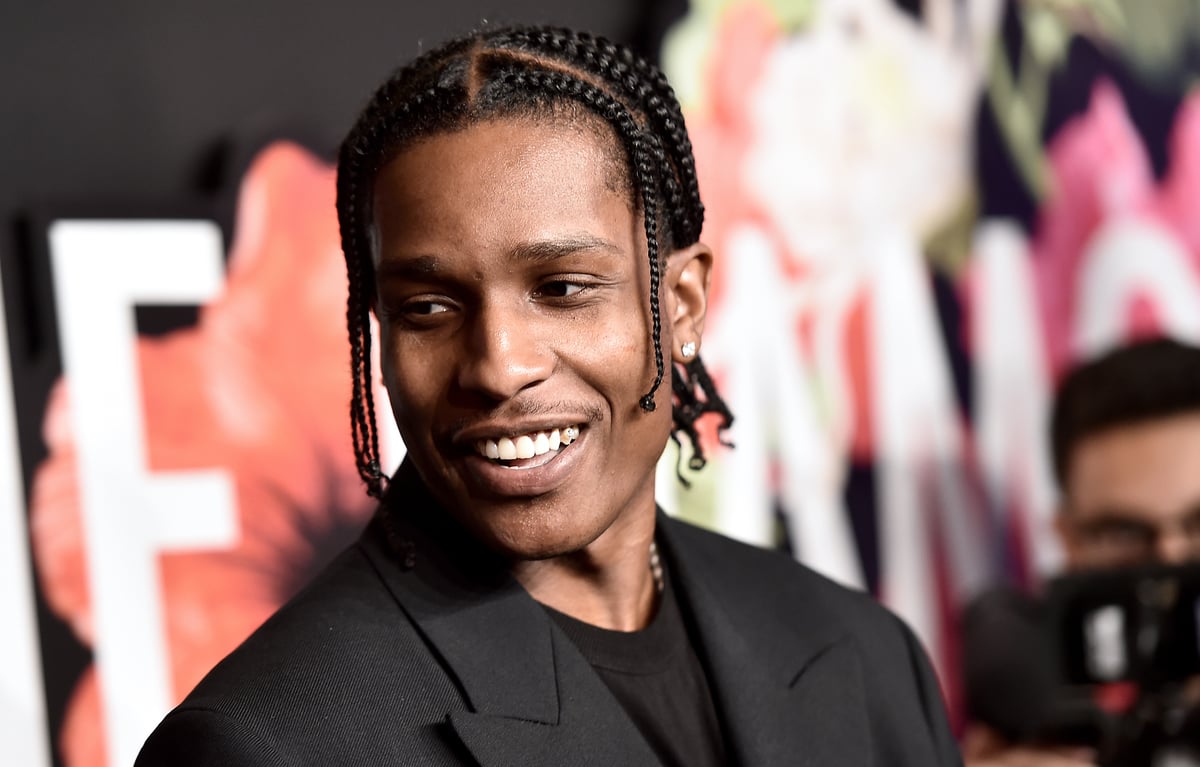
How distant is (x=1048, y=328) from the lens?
8.66ft

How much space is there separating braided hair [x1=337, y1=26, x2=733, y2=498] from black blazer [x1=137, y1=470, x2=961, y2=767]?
0.39 feet

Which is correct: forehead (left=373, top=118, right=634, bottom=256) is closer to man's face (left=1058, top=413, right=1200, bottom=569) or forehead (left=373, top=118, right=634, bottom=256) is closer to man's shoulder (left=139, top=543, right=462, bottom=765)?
man's shoulder (left=139, top=543, right=462, bottom=765)

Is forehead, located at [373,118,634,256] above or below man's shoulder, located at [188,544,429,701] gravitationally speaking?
above

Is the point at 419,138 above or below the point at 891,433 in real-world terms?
above

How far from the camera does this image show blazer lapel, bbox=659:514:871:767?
1128 millimetres

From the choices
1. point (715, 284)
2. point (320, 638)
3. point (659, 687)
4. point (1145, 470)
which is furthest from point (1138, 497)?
point (320, 638)

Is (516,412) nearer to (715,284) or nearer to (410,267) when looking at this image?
(410,267)

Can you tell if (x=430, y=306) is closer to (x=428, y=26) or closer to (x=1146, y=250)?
(x=428, y=26)

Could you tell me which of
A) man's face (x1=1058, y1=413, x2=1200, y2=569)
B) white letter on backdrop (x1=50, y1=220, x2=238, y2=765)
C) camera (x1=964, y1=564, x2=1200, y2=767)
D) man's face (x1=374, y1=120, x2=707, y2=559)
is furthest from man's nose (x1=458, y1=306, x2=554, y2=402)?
man's face (x1=1058, y1=413, x2=1200, y2=569)

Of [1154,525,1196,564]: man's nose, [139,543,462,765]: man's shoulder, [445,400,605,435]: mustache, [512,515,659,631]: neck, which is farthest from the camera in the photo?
[1154,525,1196,564]: man's nose

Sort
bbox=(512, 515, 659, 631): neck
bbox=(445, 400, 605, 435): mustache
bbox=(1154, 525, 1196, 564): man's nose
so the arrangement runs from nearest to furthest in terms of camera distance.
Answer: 1. bbox=(445, 400, 605, 435): mustache
2. bbox=(512, 515, 659, 631): neck
3. bbox=(1154, 525, 1196, 564): man's nose

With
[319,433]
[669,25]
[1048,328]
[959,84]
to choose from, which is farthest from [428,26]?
[1048,328]

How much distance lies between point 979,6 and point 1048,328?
636 millimetres

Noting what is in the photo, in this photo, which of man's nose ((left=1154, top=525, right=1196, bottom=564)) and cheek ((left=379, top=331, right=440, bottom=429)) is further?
man's nose ((left=1154, top=525, right=1196, bottom=564))
